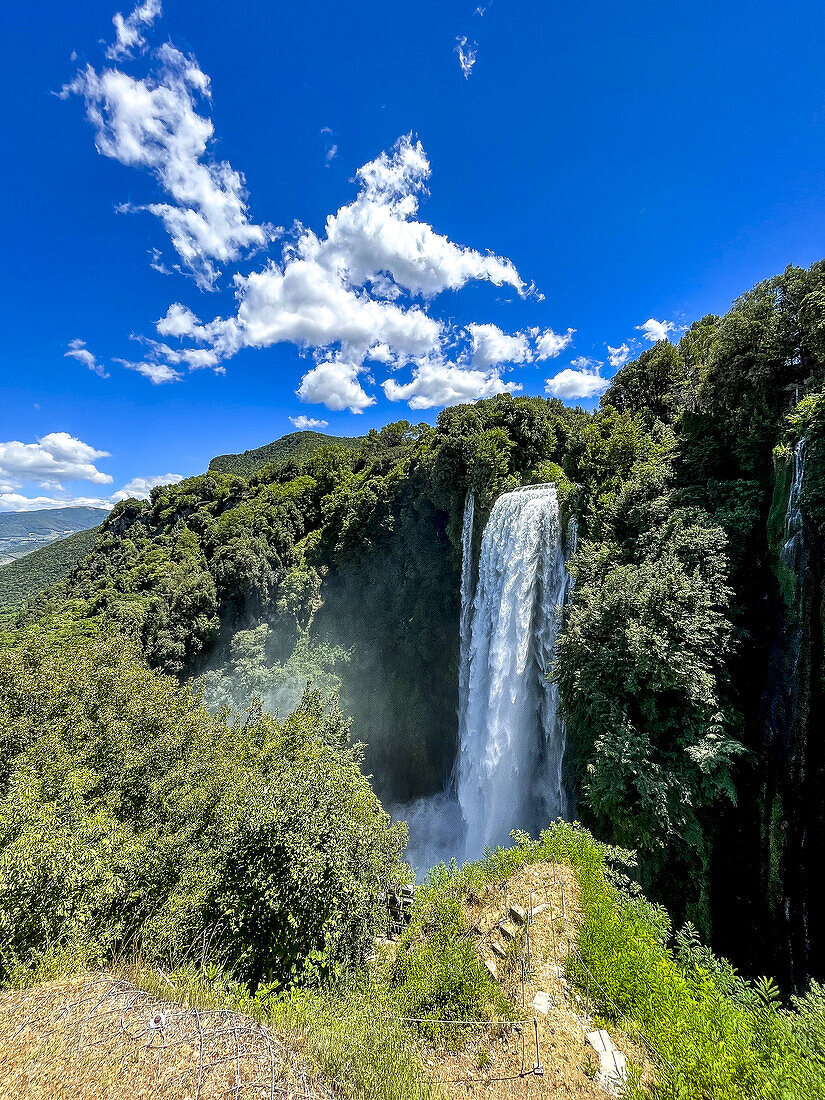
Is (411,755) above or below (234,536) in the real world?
below

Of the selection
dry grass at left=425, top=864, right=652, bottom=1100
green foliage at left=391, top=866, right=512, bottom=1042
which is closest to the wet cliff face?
dry grass at left=425, top=864, right=652, bottom=1100

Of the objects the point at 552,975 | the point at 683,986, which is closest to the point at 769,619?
the point at 683,986

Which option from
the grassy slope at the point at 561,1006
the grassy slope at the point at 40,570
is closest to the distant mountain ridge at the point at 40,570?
the grassy slope at the point at 40,570

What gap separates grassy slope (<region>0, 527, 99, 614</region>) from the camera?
6030 centimetres

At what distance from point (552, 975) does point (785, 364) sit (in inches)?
552

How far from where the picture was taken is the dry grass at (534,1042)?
14.5ft

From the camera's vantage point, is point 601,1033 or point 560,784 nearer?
point 601,1033

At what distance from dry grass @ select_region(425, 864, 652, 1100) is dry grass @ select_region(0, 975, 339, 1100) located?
1873mm

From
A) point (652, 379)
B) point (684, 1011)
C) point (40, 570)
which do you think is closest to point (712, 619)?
point (684, 1011)

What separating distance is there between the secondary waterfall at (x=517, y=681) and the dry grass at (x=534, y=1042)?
8.26 m

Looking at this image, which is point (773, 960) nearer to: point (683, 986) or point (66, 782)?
point (683, 986)

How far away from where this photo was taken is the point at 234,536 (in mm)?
31391

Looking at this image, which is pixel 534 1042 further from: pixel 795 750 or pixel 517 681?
pixel 517 681

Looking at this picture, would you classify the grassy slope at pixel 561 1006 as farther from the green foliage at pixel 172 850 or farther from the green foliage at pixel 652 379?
the green foliage at pixel 652 379
